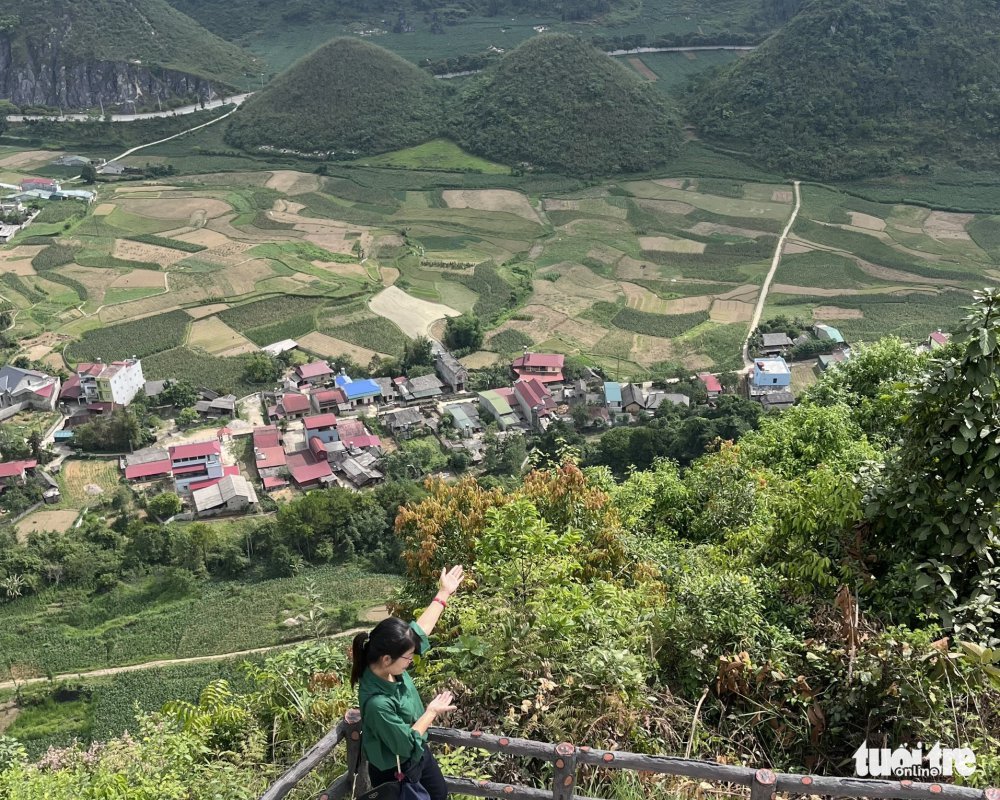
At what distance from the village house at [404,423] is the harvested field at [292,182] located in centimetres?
2810

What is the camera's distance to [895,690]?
5.51 metres

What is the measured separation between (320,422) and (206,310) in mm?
13299

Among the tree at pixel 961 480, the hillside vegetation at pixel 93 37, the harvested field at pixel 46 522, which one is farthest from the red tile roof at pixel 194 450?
the hillside vegetation at pixel 93 37

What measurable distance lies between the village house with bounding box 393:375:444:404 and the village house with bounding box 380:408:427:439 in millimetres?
1401

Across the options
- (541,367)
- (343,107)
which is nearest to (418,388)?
(541,367)

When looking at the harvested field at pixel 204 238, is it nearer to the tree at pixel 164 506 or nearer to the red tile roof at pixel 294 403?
the red tile roof at pixel 294 403

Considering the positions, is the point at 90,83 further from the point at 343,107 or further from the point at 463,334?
the point at 463,334

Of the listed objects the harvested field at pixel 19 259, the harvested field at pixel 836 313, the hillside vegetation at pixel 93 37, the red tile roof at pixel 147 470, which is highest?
the hillside vegetation at pixel 93 37

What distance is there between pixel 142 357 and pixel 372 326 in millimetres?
9814

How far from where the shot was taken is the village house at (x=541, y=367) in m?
34.3

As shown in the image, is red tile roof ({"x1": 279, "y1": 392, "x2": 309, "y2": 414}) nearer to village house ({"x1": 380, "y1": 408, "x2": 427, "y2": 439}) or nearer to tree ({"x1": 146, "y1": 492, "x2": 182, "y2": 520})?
village house ({"x1": 380, "y1": 408, "x2": 427, "y2": 439})

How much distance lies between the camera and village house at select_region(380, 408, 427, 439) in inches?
1235

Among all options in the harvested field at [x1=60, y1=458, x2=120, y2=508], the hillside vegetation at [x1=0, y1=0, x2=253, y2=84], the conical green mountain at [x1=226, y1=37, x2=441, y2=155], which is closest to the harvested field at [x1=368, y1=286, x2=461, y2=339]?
the harvested field at [x1=60, y1=458, x2=120, y2=508]

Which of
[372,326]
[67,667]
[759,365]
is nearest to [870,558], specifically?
[67,667]
